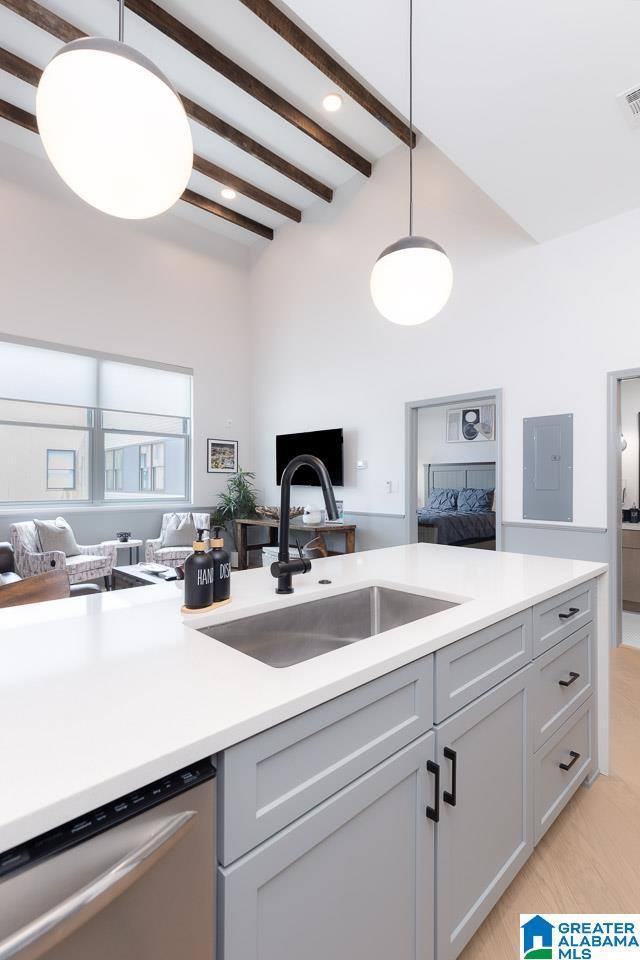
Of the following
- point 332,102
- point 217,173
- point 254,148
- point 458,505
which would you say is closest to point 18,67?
point 217,173

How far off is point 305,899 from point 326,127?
5.71 meters

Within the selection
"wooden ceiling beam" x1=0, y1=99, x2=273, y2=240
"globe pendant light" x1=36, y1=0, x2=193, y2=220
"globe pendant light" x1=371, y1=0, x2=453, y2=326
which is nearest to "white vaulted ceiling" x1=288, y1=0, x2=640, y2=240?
"globe pendant light" x1=371, y1=0, x2=453, y2=326

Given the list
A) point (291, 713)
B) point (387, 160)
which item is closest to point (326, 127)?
point (387, 160)

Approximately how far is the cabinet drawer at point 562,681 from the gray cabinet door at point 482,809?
0.32 feet

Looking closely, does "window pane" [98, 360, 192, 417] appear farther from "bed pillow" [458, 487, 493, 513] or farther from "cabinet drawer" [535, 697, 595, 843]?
"cabinet drawer" [535, 697, 595, 843]

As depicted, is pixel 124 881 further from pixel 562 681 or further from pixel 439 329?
pixel 439 329

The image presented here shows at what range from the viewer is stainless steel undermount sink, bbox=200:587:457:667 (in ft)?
4.29

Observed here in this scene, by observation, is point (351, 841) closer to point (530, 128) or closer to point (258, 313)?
point (530, 128)

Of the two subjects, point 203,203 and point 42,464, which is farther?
point 203,203

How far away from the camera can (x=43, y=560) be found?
4383mm

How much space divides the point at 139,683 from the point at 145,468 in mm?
5605

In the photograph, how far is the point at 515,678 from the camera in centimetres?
137

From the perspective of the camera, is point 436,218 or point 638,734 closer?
point 638,734

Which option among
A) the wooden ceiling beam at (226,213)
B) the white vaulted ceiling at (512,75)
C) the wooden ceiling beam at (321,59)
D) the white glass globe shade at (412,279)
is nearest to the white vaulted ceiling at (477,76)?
the white vaulted ceiling at (512,75)
